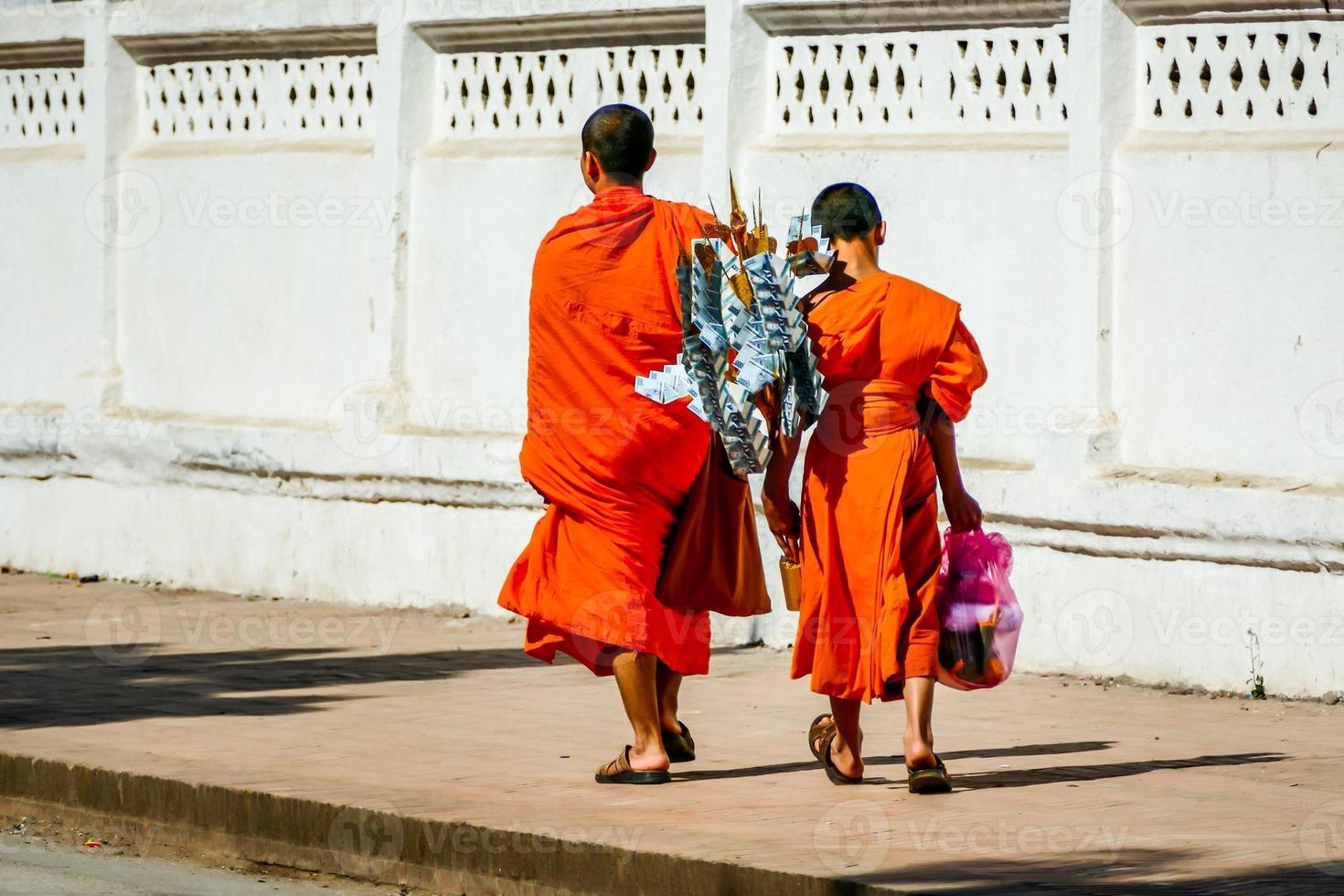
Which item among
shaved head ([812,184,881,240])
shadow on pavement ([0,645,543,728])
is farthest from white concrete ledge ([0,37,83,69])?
shaved head ([812,184,881,240])

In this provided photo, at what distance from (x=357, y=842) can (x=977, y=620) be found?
74.7 inches

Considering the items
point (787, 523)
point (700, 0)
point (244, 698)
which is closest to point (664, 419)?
point (787, 523)

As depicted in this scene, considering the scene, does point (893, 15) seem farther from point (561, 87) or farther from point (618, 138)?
point (618, 138)

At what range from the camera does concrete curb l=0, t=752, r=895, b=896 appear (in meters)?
5.93

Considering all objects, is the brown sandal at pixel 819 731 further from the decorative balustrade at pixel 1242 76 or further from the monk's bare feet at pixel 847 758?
the decorative balustrade at pixel 1242 76

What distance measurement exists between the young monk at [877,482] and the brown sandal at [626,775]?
0.56 meters

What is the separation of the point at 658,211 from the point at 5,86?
7374mm

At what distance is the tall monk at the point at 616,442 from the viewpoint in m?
7.14

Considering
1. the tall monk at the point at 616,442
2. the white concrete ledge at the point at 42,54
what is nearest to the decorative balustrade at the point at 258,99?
the white concrete ledge at the point at 42,54

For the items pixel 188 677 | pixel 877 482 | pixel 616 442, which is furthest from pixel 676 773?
pixel 188 677

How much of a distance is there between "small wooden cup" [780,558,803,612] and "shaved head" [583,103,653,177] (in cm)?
130

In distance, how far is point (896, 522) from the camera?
6.86m

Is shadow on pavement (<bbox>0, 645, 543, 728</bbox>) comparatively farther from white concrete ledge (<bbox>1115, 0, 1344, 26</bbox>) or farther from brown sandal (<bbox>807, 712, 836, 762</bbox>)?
white concrete ledge (<bbox>1115, 0, 1344, 26</bbox>)

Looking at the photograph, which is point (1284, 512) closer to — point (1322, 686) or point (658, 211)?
point (1322, 686)
